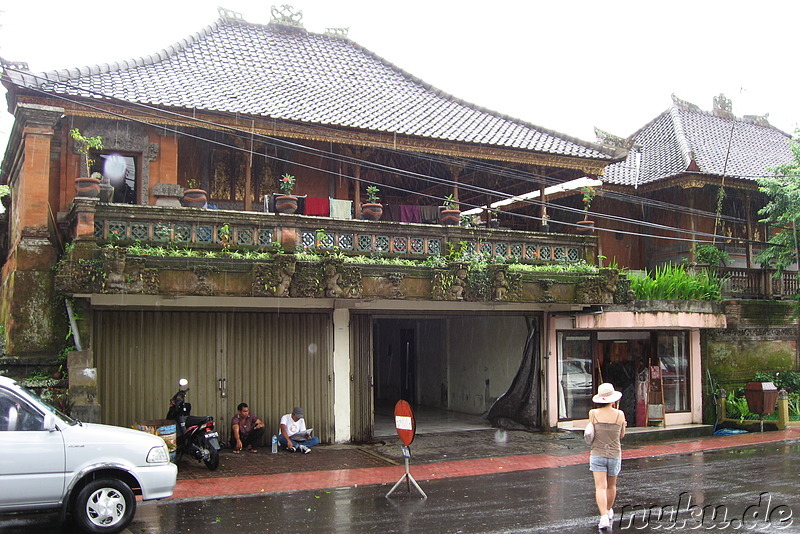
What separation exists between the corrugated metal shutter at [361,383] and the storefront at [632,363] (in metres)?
4.68

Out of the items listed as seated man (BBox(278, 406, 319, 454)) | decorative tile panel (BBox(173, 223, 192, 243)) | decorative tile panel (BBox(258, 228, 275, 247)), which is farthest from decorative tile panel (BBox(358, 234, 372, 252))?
seated man (BBox(278, 406, 319, 454))

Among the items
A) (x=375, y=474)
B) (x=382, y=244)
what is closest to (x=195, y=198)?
(x=382, y=244)

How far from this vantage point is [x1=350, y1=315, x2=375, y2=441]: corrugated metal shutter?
1564 cm

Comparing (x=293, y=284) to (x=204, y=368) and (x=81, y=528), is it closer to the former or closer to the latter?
(x=204, y=368)

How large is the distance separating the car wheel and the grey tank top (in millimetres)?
5446

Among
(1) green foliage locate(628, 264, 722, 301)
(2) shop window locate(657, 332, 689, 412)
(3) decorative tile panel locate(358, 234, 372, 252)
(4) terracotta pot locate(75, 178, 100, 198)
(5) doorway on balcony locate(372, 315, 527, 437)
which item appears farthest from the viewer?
(2) shop window locate(657, 332, 689, 412)

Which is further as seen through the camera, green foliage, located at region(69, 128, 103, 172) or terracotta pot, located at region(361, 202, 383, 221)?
terracotta pot, located at region(361, 202, 383, 221)

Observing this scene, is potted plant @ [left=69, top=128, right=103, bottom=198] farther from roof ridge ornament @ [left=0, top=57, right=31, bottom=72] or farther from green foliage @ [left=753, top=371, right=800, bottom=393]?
green foliage @ [left=753, top=371, right=800, bottom=393]

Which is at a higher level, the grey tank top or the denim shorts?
the grey tank top

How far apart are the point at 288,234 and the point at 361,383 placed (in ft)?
12.7

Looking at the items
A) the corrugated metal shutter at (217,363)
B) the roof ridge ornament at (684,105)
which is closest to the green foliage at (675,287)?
the corrugated metal shutter at (217,363)

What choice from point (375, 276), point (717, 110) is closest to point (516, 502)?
point (375, 276)

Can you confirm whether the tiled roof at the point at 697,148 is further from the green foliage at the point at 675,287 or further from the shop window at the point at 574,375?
the shop window at the point at 574,375

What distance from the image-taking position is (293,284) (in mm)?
13539
